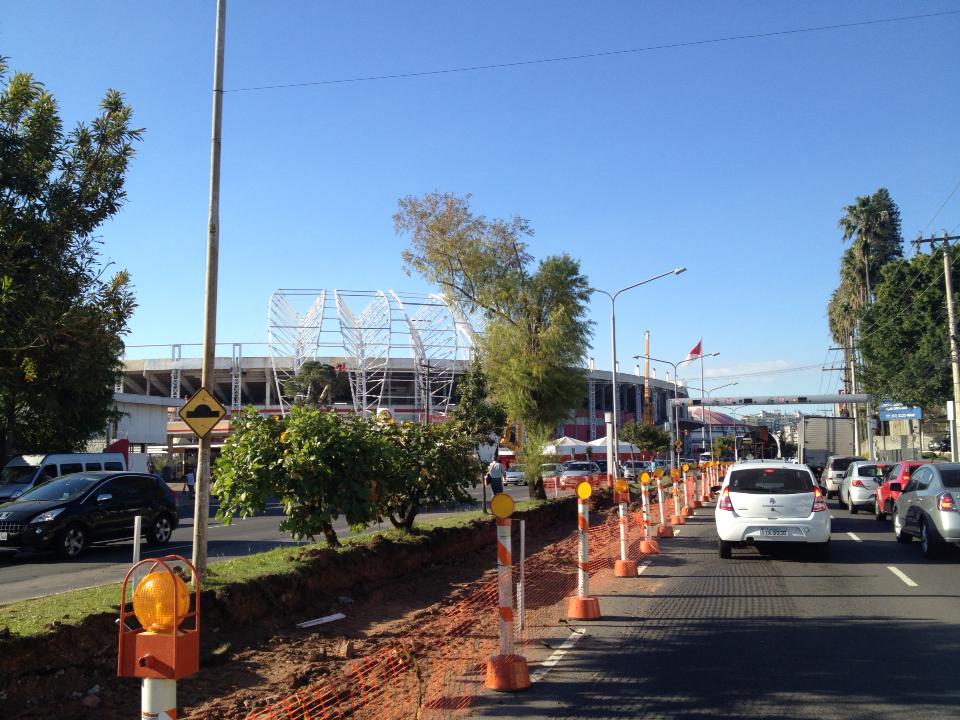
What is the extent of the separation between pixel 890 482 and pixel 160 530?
16.7m

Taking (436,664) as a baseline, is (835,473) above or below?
above

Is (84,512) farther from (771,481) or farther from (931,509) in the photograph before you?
(931,509)

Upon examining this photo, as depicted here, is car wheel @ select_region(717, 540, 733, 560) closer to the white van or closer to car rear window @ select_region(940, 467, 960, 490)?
car rear window @ select_region(940, 467, 960, 490)

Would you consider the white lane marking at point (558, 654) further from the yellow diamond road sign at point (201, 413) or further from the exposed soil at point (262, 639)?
the yellow diamond road sign at point (201, 413)

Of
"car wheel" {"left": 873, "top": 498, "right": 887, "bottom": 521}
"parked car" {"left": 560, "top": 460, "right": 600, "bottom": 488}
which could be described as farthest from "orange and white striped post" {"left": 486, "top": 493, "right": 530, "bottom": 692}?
"parked car" {"left": 560, "top": 460, "right": 600, "bottom": 488}

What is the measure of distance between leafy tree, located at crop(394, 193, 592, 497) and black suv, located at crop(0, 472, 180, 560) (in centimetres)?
1064

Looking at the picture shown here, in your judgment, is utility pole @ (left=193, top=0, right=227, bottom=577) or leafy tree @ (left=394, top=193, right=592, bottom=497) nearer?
utility pole @ (left=193, top=0, right=227, bottom=577)

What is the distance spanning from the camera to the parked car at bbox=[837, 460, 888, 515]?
2366 centimetres

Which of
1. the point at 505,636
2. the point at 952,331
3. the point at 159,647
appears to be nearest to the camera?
the point at 159,647

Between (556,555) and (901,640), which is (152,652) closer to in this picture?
(901,640)

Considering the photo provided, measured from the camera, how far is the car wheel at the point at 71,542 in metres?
15.3

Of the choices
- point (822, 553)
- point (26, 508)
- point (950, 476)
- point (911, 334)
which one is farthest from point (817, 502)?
point (911, 334)

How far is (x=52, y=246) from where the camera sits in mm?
7203

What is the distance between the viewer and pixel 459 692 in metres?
6.67
